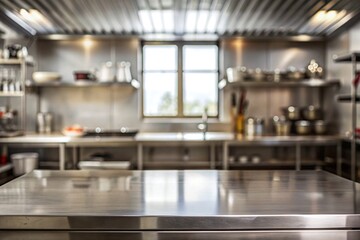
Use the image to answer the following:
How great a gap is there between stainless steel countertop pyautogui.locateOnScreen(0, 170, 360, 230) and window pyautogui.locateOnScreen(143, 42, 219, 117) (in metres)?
3.19

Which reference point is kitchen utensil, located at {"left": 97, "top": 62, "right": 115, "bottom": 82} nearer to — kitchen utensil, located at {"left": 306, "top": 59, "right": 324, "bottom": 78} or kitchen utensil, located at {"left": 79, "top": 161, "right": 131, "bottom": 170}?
kitchen utensil, located at {"left": 79, "top": 161, "right": 131, "bottom": 170}

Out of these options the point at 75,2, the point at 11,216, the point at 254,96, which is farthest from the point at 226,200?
the point at 254,96

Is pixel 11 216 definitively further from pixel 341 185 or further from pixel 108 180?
pixel 341 185

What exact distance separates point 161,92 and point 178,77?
30 centimetres

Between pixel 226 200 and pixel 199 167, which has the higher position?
pixel 226 200

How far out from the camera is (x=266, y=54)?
5.07m

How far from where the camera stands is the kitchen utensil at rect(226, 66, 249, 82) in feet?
15.2

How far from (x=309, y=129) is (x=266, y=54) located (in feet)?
3.61

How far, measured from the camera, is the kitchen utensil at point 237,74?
4625 mm

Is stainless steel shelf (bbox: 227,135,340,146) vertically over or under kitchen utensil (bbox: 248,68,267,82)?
under

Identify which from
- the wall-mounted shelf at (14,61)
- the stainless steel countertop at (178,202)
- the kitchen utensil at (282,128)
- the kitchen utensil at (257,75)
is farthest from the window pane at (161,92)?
the stainless steel countertop at (178,202)

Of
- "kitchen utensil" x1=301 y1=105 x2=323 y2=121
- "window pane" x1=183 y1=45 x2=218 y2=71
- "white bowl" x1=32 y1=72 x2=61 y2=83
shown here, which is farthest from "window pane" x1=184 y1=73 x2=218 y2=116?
"white bowl" x1=32 y1=72 x2=61 y2=83

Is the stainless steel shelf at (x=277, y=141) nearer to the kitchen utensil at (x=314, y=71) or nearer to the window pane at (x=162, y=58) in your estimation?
the kitchen utensil at (x=314, y=71)

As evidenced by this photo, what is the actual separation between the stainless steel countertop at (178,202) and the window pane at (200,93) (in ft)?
10.5
